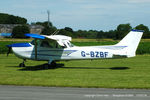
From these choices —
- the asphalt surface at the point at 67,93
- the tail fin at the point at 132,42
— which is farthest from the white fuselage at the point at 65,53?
the asphalt surface at the point at 67,93

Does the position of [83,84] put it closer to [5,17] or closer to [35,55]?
[35,55]

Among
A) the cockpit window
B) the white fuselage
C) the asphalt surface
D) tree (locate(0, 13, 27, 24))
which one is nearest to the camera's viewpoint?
the asphalt surface

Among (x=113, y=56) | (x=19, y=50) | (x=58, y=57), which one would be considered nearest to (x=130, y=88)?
(x=113, y=56)

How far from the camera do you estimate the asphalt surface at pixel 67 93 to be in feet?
30.7

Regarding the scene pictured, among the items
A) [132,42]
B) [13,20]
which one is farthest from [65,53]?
[13,20]

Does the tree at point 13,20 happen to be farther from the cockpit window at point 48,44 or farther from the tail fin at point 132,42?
the tail fin at point 132,42

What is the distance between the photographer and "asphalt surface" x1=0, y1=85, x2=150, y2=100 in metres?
9.36

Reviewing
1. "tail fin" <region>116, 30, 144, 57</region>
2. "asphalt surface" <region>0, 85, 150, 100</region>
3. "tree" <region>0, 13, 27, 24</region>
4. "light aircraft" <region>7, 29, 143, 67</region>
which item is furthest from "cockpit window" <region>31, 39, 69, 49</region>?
"tree" <region>0, 13, 27, 24</region>

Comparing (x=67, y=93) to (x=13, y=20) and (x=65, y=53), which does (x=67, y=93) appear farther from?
(x=13, y=20)

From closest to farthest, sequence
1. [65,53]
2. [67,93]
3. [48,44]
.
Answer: [67,93]
[65,53]
[48,44]

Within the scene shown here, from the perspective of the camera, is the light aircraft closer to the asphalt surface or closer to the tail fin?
the tail fin

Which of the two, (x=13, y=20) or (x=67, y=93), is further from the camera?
(x=13, y=20)

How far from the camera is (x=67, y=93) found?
10.2m

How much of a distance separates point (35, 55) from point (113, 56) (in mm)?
4835
